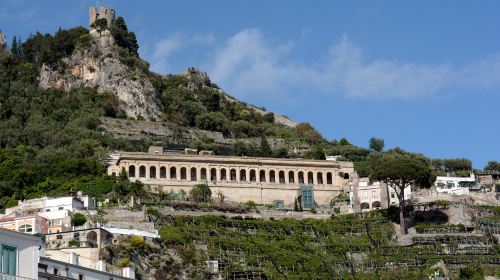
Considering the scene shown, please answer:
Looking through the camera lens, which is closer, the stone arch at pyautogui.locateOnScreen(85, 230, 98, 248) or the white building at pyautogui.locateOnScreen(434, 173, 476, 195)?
the stone arch at pyautogui.locateOnScreen(85, 230, 98, 248)

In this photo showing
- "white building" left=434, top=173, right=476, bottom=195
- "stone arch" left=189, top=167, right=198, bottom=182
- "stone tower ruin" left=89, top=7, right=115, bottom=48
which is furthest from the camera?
"stone tower ruin" left=89, top=7, right=115, bottom=48

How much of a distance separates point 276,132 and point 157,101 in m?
14.1

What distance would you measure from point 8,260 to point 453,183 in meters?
78.4

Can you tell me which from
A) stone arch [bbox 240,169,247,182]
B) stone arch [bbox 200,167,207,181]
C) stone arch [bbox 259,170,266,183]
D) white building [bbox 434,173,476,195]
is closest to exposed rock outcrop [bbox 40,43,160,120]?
stone arch [bbox 200,167,207,181]

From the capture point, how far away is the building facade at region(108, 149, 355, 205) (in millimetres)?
88438

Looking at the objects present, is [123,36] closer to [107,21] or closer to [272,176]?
[107,21]

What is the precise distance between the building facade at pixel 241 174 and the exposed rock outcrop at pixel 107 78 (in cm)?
1967

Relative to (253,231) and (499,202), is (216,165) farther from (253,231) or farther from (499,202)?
(499,202)

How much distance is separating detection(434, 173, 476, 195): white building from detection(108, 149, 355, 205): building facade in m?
8.56

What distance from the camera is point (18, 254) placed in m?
22.4

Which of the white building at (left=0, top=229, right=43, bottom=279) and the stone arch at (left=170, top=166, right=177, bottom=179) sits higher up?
the stone arch at (left=170, top=166, right=177, bottom=179)

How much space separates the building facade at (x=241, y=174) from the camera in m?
88.4

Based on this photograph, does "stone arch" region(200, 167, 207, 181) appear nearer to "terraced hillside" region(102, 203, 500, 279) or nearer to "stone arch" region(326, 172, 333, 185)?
"stone arch" region(326, 172, 333, 185)

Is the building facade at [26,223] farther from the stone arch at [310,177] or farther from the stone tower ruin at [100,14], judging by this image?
the stone tower ruin at [100,14]
